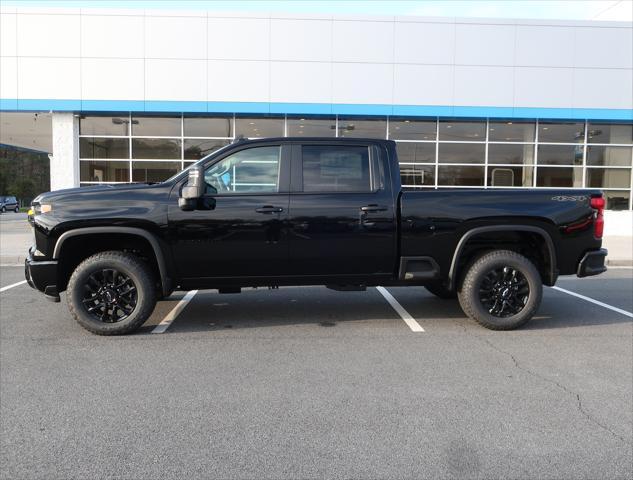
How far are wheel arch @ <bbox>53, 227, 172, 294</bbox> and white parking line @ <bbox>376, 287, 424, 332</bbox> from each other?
2.75 meters

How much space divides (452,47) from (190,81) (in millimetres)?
8798

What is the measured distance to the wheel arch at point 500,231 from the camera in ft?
18.0

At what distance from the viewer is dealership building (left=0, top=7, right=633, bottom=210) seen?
16.5 metres

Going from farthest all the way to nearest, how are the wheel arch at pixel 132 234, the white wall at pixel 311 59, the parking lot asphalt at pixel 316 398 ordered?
1. the white wall at pixel 311 59
2. the wheel arch at pixel 132 234
3. the parking lot asphalt at pixel 316 398

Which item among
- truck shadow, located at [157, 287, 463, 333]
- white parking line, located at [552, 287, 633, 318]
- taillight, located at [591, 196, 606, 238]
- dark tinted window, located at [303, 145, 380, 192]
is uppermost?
dark tinted window, located at [303, 145, 380, 192]

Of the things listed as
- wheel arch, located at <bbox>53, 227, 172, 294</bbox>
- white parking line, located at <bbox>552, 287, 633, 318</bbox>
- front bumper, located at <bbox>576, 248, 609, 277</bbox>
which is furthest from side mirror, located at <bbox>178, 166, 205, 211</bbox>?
white parking line, located at <bbox>552, 287, 633, 318</bbox>

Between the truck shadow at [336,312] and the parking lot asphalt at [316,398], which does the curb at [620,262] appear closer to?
the truck shadow at [336,312]

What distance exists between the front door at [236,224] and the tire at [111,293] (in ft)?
1.45

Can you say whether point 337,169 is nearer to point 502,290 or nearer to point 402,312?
point 402,312

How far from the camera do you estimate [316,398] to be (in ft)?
12.4

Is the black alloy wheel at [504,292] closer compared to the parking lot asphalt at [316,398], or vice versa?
the parking lot asphalt at [316,398]

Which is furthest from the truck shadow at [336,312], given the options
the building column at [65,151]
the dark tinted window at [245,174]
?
the building column at [65,151]

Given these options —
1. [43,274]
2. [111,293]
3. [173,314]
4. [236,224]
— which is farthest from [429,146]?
[43,274]

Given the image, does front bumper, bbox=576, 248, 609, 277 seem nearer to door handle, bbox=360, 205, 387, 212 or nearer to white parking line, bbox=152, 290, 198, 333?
door handle, bbox=360, 205, 387, 212
